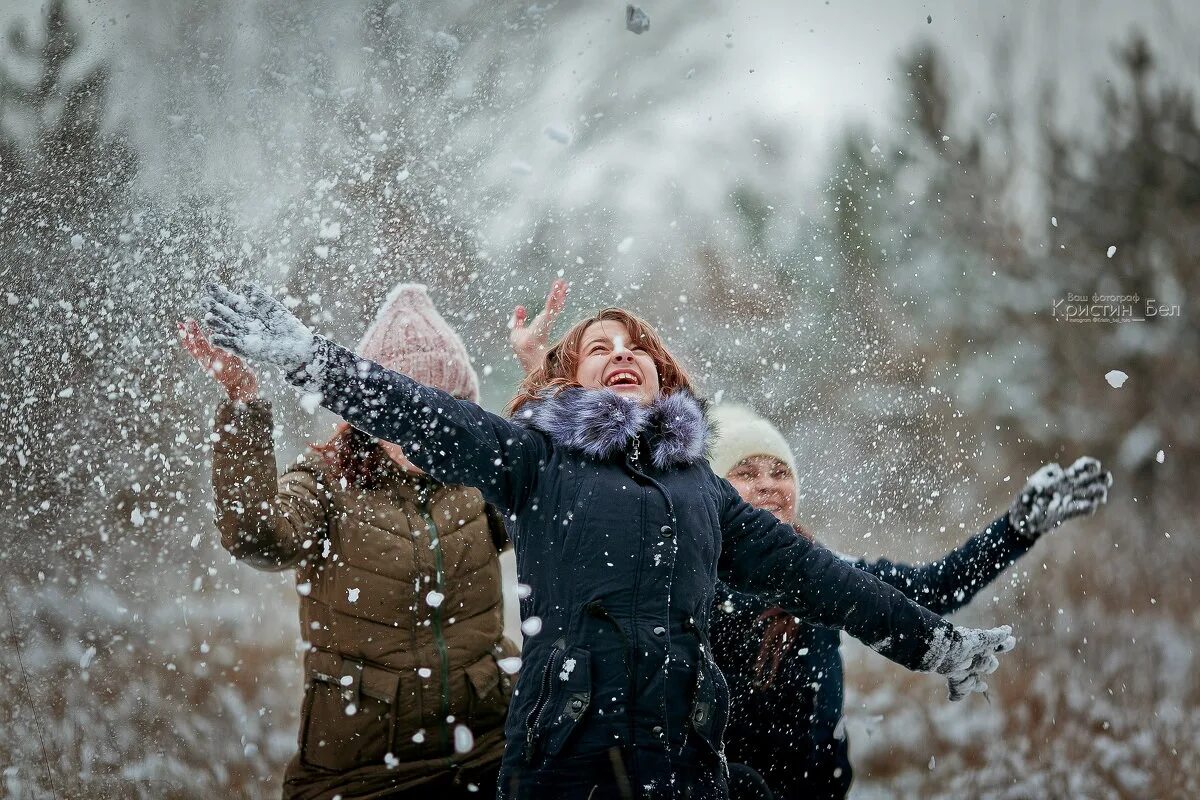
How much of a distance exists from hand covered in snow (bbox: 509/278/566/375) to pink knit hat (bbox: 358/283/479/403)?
17 centimetres

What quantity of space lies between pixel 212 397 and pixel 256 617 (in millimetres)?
1237

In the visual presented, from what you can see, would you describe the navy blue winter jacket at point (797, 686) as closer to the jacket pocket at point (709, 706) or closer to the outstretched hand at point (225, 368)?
the jacket pocket at point (709, 706)

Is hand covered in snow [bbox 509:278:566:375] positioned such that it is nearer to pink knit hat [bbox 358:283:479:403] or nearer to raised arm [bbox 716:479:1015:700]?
pink knit hat [bbox 358:283:479:403]

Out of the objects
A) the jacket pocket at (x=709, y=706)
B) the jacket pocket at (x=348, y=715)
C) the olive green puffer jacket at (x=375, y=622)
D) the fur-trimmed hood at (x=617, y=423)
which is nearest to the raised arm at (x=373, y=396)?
the fur-trimmed hood at (x=617, y=423)

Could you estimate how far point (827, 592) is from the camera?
6.82 ft

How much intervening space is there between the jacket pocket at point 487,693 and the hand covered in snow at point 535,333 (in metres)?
0.76

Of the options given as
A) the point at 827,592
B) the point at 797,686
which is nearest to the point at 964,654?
the point at 827,592

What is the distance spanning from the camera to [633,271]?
554 cm

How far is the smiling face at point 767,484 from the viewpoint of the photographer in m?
2.72

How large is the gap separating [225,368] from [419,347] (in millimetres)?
492

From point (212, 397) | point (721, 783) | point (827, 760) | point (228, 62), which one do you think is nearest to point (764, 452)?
point (827, 760)

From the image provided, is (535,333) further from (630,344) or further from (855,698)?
(855,698)

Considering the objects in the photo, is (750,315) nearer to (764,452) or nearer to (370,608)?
(764,452)

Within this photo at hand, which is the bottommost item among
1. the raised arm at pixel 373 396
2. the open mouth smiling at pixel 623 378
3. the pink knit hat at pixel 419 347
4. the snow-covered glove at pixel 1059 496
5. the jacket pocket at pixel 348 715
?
the jacket pocket at pixel 348 715
